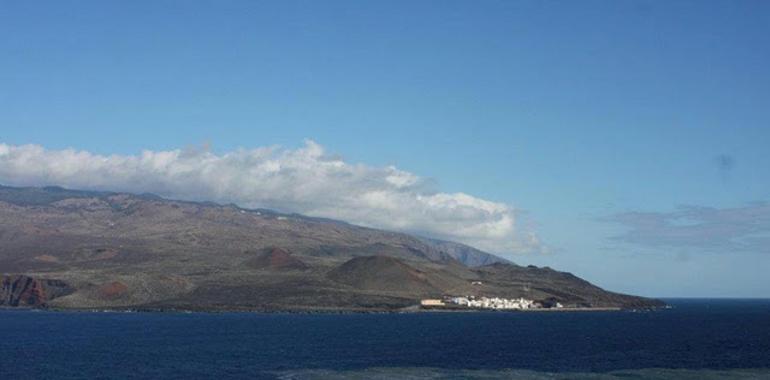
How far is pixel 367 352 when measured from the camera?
13025 cm

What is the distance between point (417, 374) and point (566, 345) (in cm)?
5738

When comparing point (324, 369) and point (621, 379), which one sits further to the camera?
point (324, 369)

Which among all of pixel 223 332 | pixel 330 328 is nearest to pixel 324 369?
pixel 223 332

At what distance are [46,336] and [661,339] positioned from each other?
112 m

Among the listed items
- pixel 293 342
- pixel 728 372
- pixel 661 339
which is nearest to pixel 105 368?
pixel 293 342

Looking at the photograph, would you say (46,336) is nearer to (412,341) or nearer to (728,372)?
(412,341)

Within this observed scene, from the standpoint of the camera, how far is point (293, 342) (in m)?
150

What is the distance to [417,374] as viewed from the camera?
9950cm

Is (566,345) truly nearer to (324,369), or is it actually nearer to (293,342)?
(293,342)

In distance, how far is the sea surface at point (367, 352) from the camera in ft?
338

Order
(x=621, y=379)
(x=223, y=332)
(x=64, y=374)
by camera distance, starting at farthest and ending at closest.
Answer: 1. (x=223, y=332)
2. (x=64, y=374)
3. (x=621, y=379)

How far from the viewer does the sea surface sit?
10288cm

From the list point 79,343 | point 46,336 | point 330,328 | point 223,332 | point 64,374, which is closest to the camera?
point 64,374

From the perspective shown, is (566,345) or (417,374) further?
(566,345)
